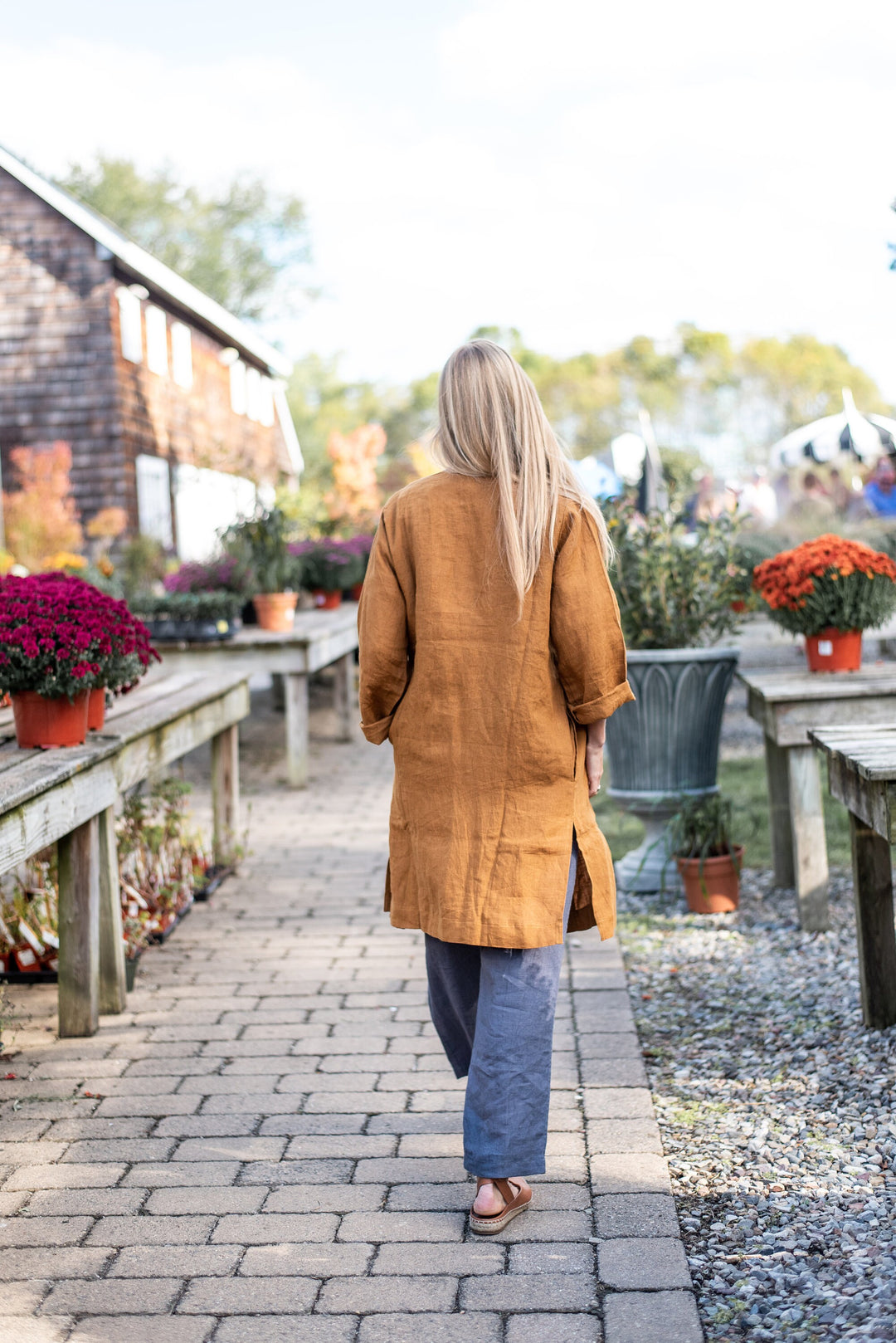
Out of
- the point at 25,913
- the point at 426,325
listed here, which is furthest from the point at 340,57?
the point at 426,325

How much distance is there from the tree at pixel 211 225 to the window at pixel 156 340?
68.3 ft

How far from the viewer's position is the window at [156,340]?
17.7 m

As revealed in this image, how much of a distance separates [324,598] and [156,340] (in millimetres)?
8723

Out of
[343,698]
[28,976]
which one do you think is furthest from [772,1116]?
[343,698]

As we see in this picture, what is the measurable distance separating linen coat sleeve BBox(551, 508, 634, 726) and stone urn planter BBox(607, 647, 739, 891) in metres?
2.41

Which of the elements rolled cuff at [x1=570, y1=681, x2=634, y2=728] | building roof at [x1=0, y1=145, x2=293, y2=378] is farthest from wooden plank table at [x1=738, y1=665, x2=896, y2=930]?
building roof at [x1=0, y1=145, x2=293, y2=378]

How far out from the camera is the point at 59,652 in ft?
11.7

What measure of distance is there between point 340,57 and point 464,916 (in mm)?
13645

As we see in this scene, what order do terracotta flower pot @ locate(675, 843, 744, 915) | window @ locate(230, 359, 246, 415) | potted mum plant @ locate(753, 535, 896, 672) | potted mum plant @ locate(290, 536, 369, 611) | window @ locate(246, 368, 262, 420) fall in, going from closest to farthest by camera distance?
potted mum plant @ locate(753, 535, 896, 672) → terracotta flower pot @ locate(675, 843, 744, 915) → potted mum plant @ locate(290, 536, 369, 611) → window @ locate(230, 359, 246, 415) → window @ locate(246, 368, 262, 420)

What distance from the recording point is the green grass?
590 cm

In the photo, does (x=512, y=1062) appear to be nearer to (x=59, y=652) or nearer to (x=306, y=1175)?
(x=306, y=1175)

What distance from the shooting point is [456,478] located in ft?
8.58

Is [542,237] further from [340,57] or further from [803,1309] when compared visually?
[803,1309]

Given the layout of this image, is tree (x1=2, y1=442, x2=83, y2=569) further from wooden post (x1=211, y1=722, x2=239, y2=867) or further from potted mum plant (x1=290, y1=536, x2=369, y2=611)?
wooden post (x1=211, y1=722, x2=239, y2=867)
